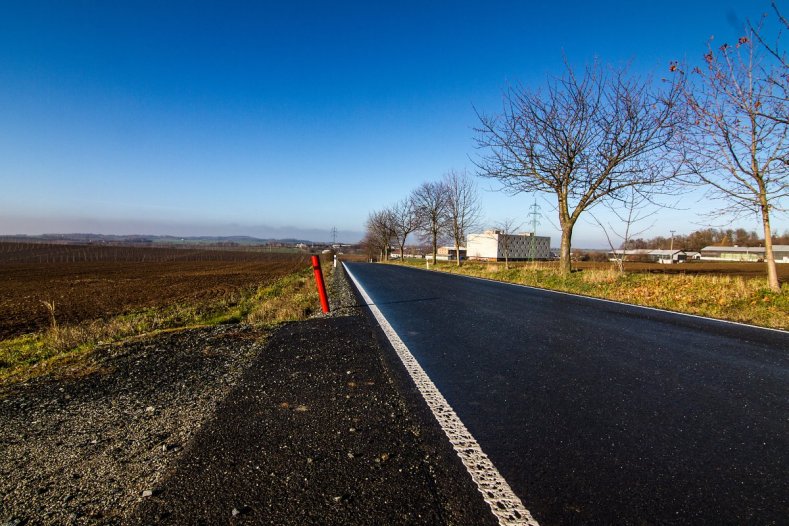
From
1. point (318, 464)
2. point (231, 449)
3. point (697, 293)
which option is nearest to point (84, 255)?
point (697, 293)

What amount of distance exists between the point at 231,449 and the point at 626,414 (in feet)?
7.92

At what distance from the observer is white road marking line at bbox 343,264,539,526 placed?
161 centimetres

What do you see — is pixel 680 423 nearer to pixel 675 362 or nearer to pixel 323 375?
pixel 675 362

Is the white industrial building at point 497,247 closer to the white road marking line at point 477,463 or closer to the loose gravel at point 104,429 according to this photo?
the loose gravel at point 104,429

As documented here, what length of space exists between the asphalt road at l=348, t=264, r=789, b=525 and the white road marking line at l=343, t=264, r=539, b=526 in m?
0.05

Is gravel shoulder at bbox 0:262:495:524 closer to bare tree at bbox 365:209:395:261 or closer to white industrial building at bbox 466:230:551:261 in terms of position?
bare tree at bbox 365:209:395:261

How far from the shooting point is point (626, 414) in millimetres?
2605

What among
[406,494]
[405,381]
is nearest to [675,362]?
[405,381]

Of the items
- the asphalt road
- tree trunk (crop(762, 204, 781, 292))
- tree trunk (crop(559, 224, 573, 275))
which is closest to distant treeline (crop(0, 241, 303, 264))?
tree trunk (crop(559, 224, 573, 275))

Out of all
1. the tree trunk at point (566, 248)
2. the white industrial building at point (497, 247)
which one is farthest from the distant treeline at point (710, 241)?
the tree trunk at point (566, 248)

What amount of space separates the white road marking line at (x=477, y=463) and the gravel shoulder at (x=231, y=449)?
0.19ft

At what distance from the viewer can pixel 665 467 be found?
1.96 m

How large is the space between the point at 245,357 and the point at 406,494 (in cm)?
291

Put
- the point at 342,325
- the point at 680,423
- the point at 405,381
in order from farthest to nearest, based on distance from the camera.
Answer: the point at 342,325 → the point at 405,381 → the point at 680,423
